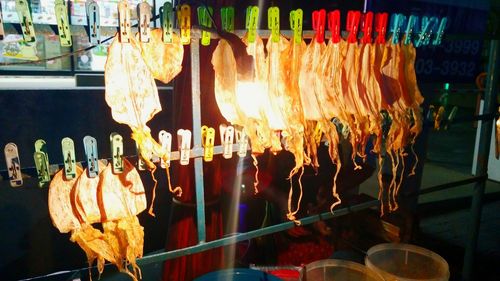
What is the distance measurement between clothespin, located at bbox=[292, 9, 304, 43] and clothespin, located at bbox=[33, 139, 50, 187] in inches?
70.3

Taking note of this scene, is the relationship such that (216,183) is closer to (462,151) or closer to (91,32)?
(91,32)

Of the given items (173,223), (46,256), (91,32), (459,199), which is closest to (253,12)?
(91,32)

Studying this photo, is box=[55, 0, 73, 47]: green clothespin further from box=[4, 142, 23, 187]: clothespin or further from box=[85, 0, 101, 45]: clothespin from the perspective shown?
box=[4, 142, 23, 187]: clothespin

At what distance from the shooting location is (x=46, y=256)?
18.7ft

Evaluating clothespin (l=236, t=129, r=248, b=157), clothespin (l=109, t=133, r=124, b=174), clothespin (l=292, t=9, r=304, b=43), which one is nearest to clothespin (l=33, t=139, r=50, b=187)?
clothespin (l=109, t=133, r=124, b=174)

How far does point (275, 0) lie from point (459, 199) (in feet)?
20.1

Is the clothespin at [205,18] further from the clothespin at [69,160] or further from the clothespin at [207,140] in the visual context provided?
the clothespin at [69,160]

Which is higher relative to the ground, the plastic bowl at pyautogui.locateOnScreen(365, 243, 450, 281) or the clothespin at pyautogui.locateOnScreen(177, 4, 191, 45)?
the clothespin at pyautogui.locateOnScreen(177, 4, 191, 45)

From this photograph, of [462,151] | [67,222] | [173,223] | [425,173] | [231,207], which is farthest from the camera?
[462,151]

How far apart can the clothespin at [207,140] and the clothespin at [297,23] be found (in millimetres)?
909

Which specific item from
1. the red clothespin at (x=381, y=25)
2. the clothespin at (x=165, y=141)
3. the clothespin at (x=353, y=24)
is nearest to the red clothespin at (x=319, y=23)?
the clothespin at (x=353, y=24)

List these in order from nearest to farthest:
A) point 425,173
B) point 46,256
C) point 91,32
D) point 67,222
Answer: point 91,32, point 67,222, point 46,256, point 425,173

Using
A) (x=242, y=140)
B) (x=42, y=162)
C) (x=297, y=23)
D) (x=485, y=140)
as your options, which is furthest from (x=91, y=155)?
(x=485, y=140)

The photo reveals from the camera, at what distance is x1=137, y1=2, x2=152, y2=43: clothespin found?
2.16m
